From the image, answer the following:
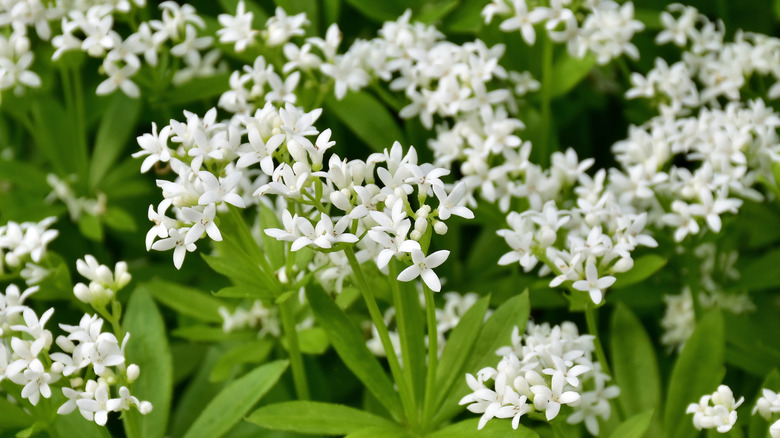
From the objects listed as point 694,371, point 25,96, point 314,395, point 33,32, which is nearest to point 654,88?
point 694,371

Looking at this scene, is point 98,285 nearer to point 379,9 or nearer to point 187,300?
point 187,300

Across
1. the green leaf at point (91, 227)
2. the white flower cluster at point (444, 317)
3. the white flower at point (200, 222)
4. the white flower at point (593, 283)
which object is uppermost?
the white flower at point (200, 222)

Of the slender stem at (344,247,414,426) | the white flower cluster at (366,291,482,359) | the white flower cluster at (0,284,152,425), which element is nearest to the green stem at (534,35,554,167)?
the white flower cluster at (366,291,482,359)

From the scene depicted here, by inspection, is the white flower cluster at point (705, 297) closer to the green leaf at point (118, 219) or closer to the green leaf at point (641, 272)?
the green leaf at point (641, 272)

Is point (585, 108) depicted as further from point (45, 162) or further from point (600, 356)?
point (45, 162)

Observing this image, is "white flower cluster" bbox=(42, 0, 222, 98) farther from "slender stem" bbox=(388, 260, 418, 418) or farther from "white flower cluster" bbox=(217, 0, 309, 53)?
"slender stem" bbox=(388, 260, 418, 418)

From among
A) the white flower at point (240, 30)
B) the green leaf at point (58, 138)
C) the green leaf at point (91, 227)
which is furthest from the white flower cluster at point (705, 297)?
the green leaf at point (58, 138)
